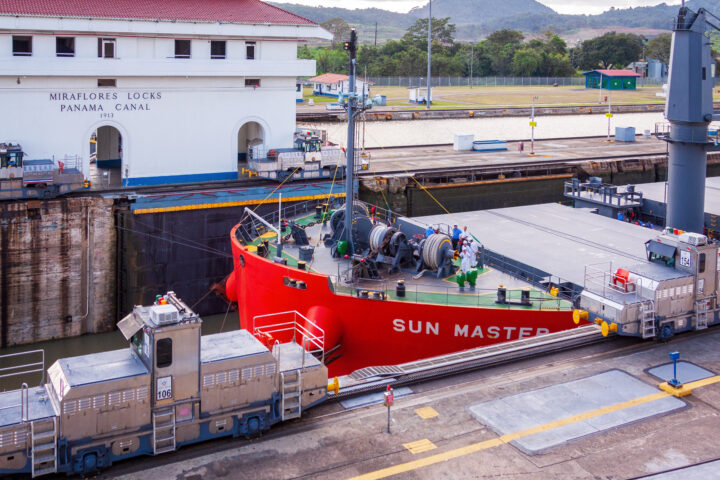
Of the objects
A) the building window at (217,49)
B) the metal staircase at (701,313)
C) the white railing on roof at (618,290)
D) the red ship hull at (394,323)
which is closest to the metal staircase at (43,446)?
the red ship hull at (394,323)

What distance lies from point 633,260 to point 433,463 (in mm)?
12824

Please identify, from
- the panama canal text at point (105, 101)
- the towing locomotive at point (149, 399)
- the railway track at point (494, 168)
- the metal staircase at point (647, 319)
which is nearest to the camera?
the towing locomotive at point (149, 399)

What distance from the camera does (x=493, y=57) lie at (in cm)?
11594

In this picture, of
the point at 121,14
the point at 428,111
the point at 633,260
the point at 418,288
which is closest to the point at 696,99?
the point at 633,260

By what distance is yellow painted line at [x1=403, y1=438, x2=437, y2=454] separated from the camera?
12.0 metres

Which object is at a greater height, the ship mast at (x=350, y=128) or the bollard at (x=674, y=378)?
the ship mast at (x=350, y=128)

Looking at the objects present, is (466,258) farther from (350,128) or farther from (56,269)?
(56,269)

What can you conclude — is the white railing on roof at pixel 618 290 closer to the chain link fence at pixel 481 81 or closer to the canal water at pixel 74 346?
the canal water at pixel 74 346

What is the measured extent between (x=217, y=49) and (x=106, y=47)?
177 inches

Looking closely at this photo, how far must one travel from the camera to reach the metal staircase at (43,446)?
10.6 meters

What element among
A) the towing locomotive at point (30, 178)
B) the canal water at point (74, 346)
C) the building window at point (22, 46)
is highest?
the building window at point (22, 46)

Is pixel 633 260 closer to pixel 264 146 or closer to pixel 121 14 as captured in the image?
pixel 264 146

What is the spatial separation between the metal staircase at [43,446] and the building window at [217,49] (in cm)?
2366

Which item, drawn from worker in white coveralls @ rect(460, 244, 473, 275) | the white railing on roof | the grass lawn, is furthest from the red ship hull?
the grass lawn
